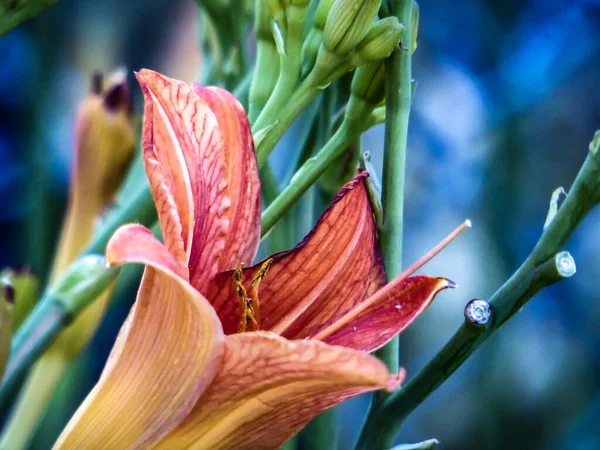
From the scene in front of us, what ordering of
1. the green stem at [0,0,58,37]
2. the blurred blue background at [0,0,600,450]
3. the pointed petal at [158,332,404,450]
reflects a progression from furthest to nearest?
the blurred blue background at [0,0,600,450] < the green stem at [0,0,58,37] < the pointed petal at [158,332,404,450]

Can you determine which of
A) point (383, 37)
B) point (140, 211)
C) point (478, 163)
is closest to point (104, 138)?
point (140, 211)

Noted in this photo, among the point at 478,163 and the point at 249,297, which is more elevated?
the point at 478,163

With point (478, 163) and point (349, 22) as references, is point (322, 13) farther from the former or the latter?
point (478, 163)

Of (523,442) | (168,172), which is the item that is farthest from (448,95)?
(168,172)

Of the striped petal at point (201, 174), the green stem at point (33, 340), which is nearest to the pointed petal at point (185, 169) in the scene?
the striped petal at point (201, 174)

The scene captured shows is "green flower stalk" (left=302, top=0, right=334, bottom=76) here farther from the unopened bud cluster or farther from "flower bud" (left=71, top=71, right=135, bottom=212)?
"flower bud" (left=71, top=71, right=135, bottom=212)

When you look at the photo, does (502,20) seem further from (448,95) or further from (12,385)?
(12,385)

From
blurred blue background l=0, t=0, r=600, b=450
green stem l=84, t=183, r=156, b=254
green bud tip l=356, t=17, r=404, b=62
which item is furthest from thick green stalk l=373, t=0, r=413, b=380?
blurred blue background l=0, t=0, r=600, b=450

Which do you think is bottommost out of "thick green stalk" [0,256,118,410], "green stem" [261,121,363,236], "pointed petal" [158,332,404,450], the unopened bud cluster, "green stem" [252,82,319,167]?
"pointed petal" [158,332,404,450]
